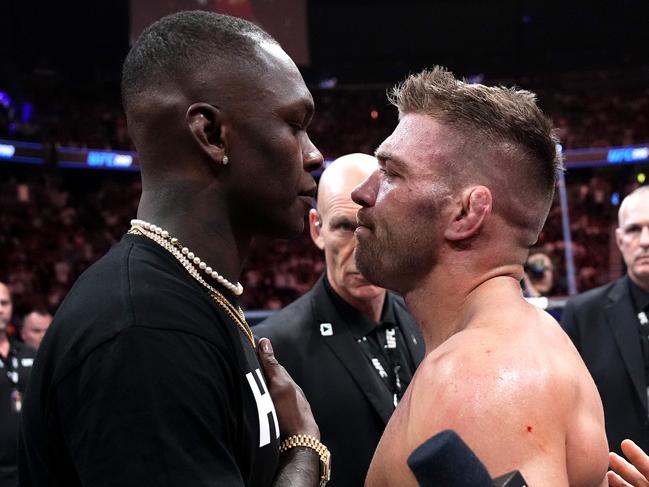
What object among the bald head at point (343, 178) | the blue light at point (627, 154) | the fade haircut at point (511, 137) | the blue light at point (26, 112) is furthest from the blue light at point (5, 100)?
the fade haircut at point (511, 137)

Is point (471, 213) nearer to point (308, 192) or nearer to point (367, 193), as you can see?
point (367, 193)

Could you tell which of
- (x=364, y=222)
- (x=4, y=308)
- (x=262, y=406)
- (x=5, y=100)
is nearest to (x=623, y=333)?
(x=364, y=222)

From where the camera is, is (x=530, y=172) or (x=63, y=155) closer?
(x=530, y=172)

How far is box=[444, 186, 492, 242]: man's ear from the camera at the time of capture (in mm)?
1717

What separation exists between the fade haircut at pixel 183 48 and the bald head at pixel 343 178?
1.80 meters

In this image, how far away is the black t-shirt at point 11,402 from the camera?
5547 mm

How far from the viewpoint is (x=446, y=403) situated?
4.66 feet

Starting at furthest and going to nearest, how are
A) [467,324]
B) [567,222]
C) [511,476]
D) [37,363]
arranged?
1. [567,222]
2. [467,324]
3. [37,363]
4. [511,476]

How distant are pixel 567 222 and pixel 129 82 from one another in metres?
17.2

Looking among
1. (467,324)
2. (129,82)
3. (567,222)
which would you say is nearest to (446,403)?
(467,324)

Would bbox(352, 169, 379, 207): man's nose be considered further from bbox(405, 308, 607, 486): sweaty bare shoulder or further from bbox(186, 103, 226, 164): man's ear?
bbox(186, 103, 226, 164): man's ear

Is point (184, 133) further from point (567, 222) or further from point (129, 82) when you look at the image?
point (567, 222)

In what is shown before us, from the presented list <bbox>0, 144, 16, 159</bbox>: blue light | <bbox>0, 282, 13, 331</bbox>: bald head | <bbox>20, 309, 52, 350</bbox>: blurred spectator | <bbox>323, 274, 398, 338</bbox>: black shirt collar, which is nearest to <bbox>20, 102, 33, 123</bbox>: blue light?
<bbox>0, 144, 16, 159</bbox>: blue light

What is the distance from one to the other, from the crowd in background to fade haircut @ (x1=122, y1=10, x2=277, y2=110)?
11.4 meters
